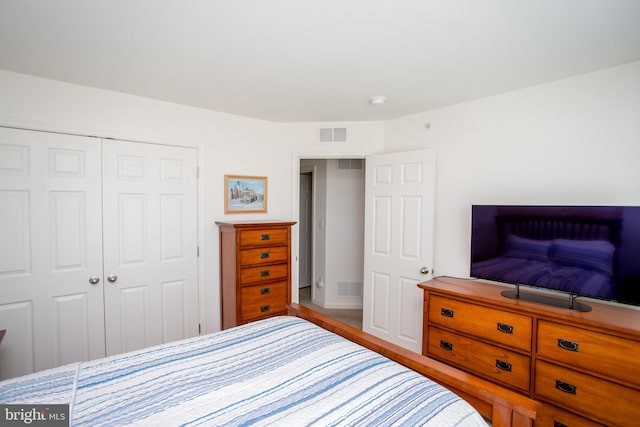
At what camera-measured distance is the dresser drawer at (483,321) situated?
202 cm

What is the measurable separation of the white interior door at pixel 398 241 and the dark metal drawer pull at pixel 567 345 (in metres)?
1.18

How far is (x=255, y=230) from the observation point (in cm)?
287

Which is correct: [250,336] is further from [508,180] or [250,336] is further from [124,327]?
[508,180]

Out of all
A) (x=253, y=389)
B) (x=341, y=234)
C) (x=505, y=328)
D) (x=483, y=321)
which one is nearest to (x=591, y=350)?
(x=505, y=328)

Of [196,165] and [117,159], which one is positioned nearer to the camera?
[117,159]

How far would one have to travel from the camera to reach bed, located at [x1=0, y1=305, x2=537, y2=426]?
111 centimetres

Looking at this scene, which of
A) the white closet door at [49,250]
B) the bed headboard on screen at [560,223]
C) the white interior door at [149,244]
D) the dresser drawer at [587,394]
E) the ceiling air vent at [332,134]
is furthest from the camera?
the ceiling air vent at [332,134]

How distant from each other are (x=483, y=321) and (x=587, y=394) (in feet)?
2.02

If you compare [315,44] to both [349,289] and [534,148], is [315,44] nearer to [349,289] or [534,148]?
[534,148]

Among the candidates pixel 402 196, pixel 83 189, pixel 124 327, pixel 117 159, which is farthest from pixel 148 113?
pixel 402 196

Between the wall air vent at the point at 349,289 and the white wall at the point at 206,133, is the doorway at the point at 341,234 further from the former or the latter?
the white wall at the point at 206,133

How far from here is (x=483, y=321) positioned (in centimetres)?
220

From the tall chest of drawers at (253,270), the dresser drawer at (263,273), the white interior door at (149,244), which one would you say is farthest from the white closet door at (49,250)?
the dresser drawer at (263,273)

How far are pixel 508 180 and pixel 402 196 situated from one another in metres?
0.91
